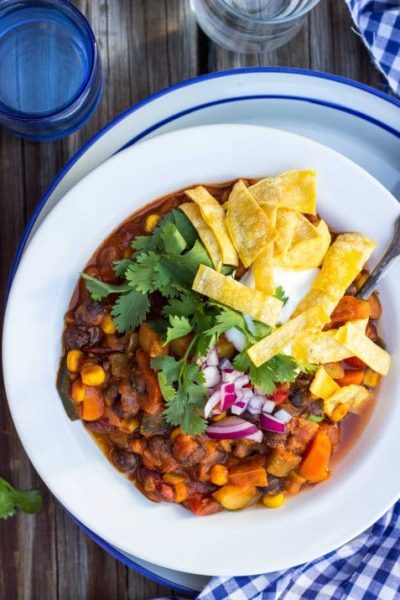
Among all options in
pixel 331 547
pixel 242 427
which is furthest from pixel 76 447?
pixel 331 547

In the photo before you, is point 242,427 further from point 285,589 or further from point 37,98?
point 37,98

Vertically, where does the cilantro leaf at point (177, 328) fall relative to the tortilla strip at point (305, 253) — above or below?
below

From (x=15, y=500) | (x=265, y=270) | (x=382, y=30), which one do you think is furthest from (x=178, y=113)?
(x=15, y=500)

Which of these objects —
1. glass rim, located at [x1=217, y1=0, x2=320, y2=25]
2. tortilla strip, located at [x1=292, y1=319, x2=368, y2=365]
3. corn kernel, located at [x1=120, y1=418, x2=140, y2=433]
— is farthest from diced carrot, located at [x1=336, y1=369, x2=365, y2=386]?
glass rim, located at [x1=217, y1=0, x2=320, y2=25]

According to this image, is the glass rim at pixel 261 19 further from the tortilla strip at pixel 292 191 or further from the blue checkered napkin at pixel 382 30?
the tortilla strip at pixel 292 191

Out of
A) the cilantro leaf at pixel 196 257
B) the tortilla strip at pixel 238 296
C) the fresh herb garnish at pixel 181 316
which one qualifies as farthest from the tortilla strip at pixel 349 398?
the cilantro leaf at pixel 196 257

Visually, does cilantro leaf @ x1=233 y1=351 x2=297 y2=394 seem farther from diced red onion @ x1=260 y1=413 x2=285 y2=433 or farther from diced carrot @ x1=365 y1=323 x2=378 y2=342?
diced carrot @ x1=365 y1=323 x2=378 y2=342
